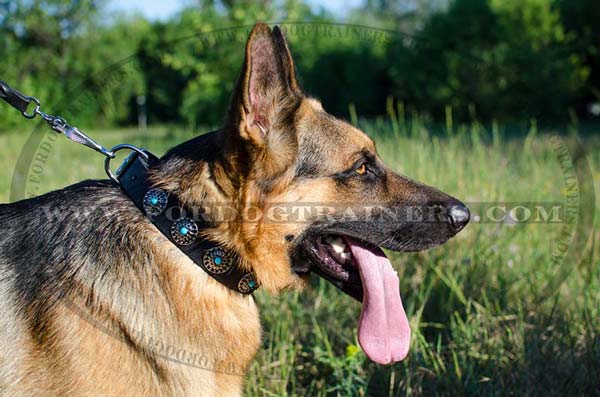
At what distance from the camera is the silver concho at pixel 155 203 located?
7.68 feet

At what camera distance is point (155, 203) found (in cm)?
234

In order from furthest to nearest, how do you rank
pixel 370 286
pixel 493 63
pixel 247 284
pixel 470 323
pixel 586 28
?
pixel 586 28 → pixel 493 63 → pixel 470 323 → pixel 370 286 → pixel 247 284

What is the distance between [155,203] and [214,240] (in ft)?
0.95

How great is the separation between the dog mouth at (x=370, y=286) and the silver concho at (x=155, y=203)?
2.26 feet

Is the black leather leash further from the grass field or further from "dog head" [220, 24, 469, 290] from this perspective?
the grass field

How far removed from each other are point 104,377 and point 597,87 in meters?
14.9

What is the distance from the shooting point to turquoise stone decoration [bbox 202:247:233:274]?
237cm

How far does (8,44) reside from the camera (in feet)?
66.1

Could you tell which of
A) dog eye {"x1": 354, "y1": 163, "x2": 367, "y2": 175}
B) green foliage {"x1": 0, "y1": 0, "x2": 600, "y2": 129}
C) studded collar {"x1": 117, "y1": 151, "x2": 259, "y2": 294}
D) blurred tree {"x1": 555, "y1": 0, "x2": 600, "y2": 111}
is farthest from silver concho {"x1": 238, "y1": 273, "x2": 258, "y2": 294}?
blurred tree {"x1": 555, "y1": 0, "x2": 600, "y2": 111}

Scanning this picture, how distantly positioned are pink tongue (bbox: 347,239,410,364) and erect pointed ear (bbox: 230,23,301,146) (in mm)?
707

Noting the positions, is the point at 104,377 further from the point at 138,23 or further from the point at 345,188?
the point at 138,23

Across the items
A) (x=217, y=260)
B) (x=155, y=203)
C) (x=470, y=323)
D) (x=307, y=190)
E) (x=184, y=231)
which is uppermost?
(x=307, y=190)

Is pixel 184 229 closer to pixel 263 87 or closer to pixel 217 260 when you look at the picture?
pixel 217 260

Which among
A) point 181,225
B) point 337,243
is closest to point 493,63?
point 337,243
